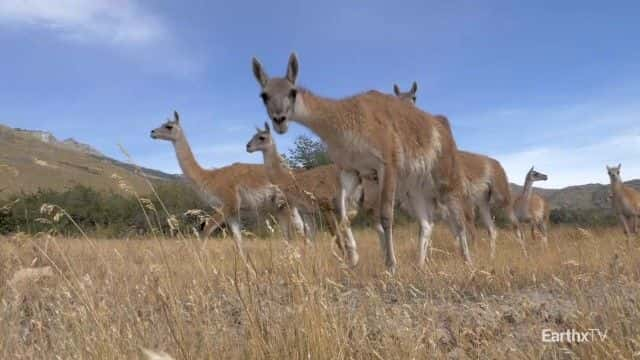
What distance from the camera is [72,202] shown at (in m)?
26.9

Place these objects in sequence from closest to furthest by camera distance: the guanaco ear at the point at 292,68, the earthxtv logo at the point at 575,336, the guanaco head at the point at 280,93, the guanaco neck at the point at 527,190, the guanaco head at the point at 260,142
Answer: the earthxtv logo at the point at 575,336
the guanaco head at the point at 280,93
the guanaco ear at the point at 292,68
the guanaco head at the point at 260,142
the guanaco neck at the point at 527,190

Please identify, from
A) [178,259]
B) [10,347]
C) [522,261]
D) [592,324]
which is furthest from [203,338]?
[522,261]

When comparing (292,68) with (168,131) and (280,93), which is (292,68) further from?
(168,131)

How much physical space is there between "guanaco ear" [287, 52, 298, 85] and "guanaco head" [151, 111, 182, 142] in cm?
829

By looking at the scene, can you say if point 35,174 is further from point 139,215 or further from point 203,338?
point 203,338

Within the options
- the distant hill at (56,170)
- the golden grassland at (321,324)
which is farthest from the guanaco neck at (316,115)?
the golden grassland at (321,324)

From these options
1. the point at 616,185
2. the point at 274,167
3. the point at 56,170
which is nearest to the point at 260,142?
the point at 274,167

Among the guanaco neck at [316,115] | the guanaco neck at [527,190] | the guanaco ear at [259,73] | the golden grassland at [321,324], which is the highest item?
the guanaco ear at [259,73]

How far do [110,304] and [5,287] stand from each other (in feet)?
6.31

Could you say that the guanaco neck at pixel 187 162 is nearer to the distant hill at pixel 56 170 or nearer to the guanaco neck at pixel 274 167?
the distant hill at pixel 56 170

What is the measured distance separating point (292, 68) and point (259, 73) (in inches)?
16.2

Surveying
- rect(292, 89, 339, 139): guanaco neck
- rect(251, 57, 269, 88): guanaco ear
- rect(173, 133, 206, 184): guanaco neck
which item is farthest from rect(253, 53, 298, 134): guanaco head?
rect(173, 133, 206, 184): guanaco neck

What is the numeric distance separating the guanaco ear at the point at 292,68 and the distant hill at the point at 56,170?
78.6 inches

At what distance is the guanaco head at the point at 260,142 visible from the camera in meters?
12.7
